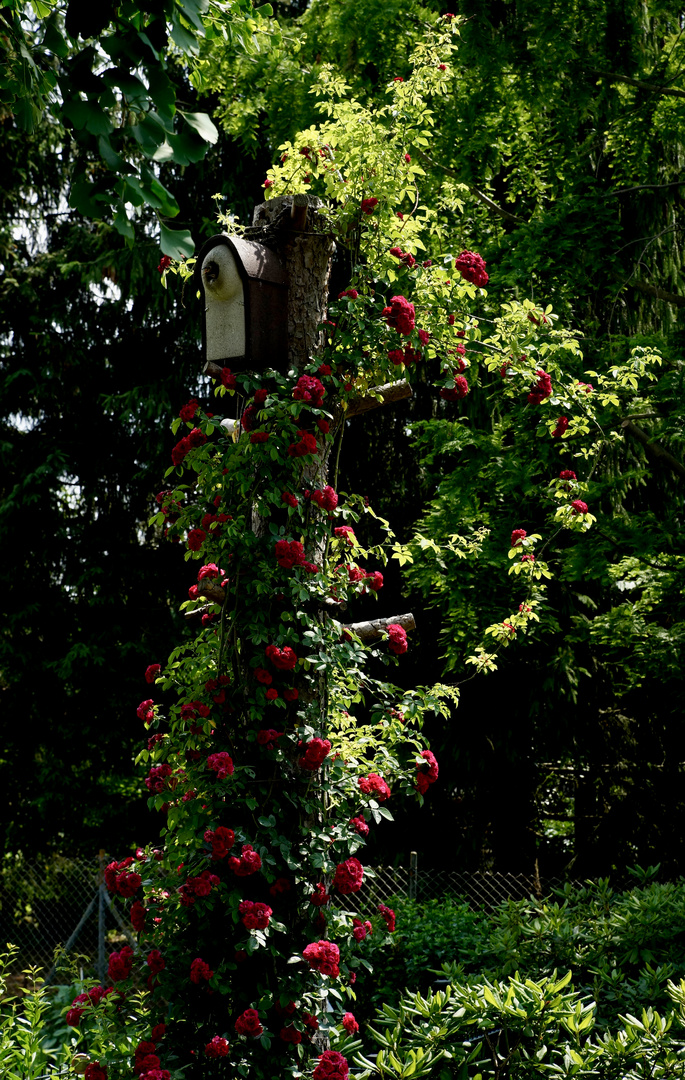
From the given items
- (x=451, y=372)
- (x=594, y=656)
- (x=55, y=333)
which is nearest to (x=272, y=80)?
(x=55, y=333)

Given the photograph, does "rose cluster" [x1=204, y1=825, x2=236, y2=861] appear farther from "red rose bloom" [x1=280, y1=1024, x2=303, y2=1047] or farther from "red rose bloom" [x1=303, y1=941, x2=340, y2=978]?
"red rose bloom" [x1=280, y1=1024, x2=303, y2=1047]

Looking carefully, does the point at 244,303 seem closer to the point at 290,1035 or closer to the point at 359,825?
the point at 359,825

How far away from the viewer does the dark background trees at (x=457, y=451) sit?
661 centimetres

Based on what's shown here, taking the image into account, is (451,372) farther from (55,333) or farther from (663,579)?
(55,333)

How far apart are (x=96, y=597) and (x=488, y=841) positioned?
4.47 metres

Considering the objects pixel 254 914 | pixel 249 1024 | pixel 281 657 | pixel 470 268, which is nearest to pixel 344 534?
pixel 281 657

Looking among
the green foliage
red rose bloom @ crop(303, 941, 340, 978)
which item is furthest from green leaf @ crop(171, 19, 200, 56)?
red rose bloom @ crop(303, 941, 340, 978)

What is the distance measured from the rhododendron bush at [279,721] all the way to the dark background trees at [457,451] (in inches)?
94.2

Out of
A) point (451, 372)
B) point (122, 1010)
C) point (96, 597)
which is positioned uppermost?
point (451, 372)

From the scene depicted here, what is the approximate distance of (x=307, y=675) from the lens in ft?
9.60

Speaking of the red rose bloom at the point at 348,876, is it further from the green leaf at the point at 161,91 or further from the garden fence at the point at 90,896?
the garden fence at the point at 90,896

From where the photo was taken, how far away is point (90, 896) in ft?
31.1

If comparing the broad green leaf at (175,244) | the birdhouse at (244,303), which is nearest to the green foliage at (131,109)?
the broad green leaf at (175,244)

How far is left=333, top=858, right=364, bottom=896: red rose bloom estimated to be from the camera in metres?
2.77
